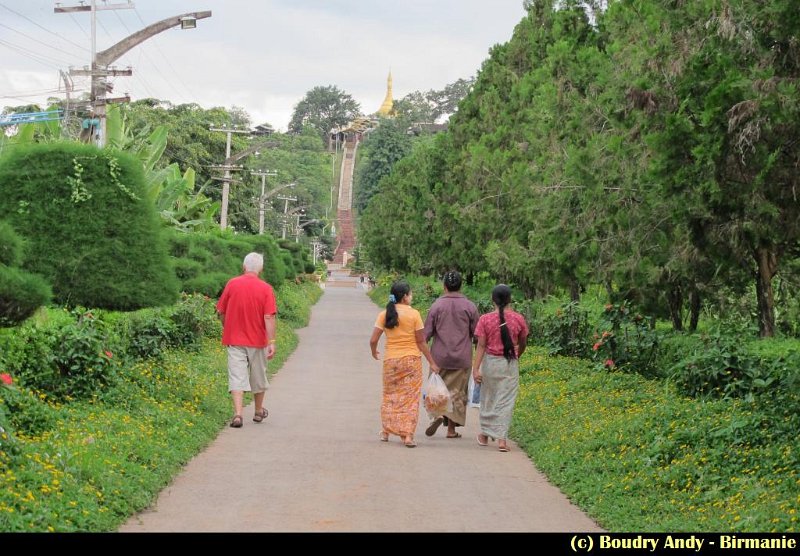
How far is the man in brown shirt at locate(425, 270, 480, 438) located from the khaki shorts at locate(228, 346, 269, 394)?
5.96 feet

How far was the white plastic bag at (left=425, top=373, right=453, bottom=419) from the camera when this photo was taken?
39.5 ft

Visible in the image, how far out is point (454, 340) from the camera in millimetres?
12312

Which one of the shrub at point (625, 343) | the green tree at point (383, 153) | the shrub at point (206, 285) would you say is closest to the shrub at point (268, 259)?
the shrub at point (206, 285)

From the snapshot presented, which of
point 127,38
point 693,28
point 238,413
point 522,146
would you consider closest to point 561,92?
point 522,146

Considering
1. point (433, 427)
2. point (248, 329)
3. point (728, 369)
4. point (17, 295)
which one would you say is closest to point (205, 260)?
point (248, 329)

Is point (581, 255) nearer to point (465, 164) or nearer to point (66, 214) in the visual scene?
point (66, 214)

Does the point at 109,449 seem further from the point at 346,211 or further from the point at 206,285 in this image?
the point at 346,211

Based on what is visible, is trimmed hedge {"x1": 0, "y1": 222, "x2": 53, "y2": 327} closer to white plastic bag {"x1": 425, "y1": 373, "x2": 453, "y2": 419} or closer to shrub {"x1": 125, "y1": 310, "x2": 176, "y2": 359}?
white plastic bag {"x1": 425, "y1": 373, "x2": 453, "y2": 419}

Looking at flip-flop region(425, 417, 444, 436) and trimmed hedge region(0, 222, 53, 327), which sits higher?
trimmed hedge region(0, 222, 53, 327)

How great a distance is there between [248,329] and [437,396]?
2.15 m

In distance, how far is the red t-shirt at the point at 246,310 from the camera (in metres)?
12.7

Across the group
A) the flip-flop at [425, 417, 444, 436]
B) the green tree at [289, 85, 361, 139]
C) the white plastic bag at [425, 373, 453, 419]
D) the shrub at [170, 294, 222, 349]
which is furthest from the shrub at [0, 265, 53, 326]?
the green tree at [289, 85, 361, 139]

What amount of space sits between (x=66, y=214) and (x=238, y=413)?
3.72 metres

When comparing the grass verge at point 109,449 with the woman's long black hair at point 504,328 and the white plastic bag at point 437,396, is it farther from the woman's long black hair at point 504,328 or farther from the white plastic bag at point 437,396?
the woman's long black hair at point 504,328
